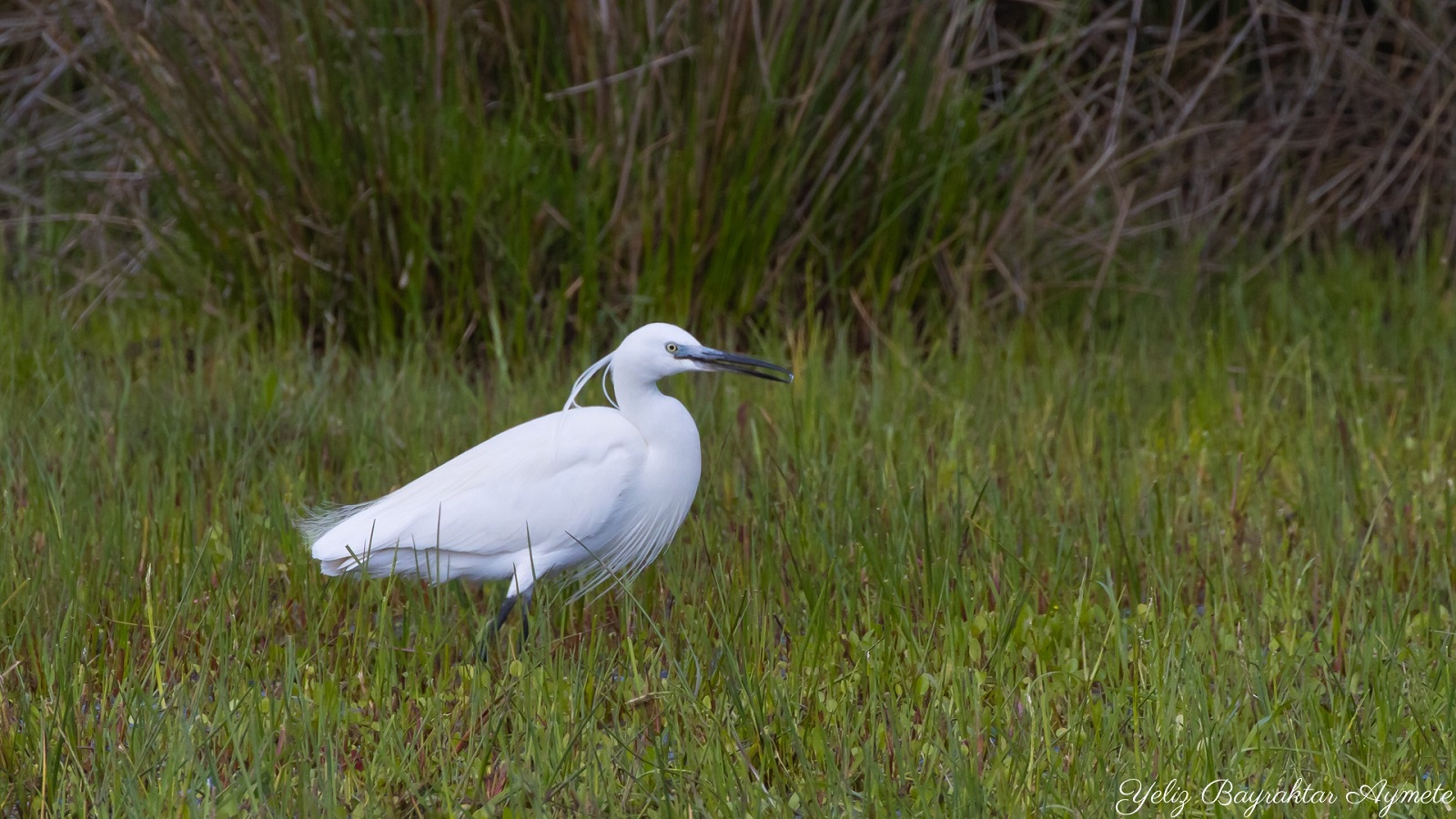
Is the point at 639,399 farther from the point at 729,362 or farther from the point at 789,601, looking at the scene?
the point at 789,601

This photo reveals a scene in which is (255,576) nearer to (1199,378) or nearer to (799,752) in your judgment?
(799,752)

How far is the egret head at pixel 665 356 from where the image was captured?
9.30 ft

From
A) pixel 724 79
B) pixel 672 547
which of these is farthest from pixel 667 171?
pixel 672 547

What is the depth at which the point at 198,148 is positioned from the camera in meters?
4.65

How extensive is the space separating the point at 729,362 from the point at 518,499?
461mm

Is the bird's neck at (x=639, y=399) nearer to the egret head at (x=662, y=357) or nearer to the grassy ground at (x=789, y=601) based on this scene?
the egret head at (x=662, y=357)

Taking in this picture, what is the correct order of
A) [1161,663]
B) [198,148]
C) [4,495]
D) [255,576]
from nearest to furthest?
[1161,663], [255,576], [4,495], [198,148]

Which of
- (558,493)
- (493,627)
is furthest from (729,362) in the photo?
(493,627)

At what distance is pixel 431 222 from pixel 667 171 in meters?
0.74

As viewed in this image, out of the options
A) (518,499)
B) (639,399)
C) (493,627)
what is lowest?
(493,627)

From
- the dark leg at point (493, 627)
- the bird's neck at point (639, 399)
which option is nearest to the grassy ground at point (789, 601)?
the dark leg at point (493, 627)

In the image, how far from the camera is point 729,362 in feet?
9.41

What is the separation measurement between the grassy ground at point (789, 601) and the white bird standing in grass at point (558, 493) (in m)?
0.10

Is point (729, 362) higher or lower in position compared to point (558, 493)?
higher
